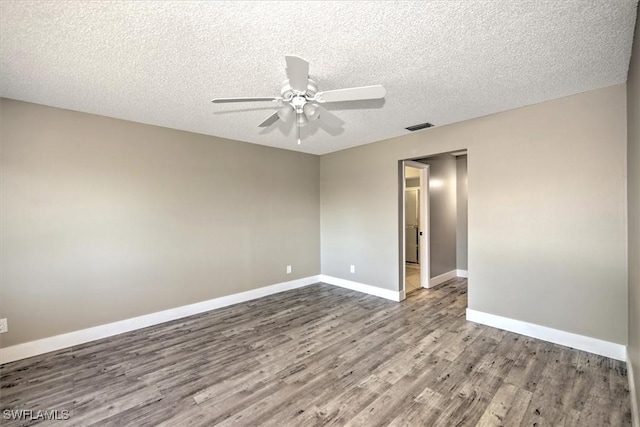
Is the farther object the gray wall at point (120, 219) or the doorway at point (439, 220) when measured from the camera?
the doorway at point (439, 220)

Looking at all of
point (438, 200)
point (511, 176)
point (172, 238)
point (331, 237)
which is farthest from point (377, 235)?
point (172, 238)

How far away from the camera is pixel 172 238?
3.70 meters

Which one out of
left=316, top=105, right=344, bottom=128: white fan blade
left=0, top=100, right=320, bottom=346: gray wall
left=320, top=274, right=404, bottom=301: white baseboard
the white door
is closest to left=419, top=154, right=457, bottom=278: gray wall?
left=320, top=274, right=404, bottom=301: white baseboard

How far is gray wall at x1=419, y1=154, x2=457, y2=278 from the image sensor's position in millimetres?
5094

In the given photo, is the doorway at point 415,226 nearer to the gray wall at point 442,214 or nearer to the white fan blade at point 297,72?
the gray wall at point 442,214

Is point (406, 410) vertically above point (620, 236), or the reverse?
point (620, 236)

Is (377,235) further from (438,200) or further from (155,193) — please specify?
(155,193)

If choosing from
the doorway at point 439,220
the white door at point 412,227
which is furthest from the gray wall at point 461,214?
the white door at point 412,227

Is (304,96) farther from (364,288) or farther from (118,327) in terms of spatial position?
(364,288)

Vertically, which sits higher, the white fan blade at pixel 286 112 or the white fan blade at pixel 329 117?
the white fan blade at pixel 286 112

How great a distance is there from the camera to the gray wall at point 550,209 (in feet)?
8.45

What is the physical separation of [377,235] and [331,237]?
1031 millimetres

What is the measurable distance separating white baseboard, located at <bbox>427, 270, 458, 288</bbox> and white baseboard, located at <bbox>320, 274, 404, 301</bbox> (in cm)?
98

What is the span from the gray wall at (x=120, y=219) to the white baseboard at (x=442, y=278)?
2712 millimetres
